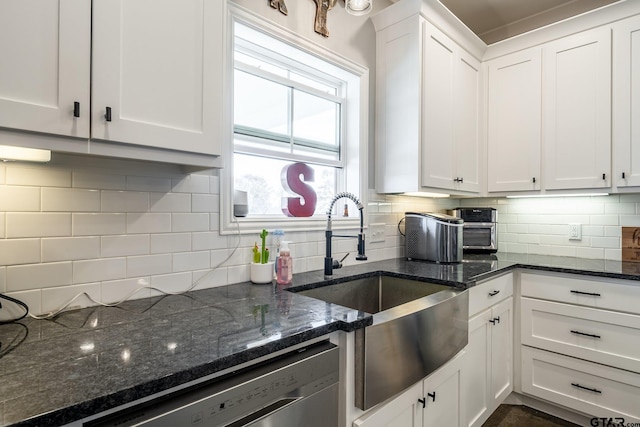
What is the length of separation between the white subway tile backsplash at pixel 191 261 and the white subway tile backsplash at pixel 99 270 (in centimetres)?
19

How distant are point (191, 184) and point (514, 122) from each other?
238cm

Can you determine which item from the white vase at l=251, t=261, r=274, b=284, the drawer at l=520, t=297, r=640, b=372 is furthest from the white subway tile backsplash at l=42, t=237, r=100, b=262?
the drawer at l=520, t=297, r=640, b=372

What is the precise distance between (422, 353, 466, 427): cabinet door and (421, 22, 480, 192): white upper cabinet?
1.08m

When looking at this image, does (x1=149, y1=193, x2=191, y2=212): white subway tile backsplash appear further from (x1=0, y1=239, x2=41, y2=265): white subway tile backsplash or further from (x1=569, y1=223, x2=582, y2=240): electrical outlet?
(x1=569, y1=223, x2=582, y2=240): electrical outlet

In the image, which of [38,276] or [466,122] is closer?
[38,276]

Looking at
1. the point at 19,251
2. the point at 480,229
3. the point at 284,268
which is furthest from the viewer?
the point at 480,229

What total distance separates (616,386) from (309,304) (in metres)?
1.92

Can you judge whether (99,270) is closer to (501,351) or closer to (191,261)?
(191,261)

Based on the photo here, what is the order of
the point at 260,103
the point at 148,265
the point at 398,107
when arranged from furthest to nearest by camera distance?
1. the point at 398,107
2. the point at 260,103
3. the point at 148,265

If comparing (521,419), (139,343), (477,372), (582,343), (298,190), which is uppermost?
(298,190)

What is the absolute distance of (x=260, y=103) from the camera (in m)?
1.87

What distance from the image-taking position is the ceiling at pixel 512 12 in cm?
257

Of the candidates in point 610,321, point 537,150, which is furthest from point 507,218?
point 610,321

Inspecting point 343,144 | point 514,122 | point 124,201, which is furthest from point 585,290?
point 124,201
